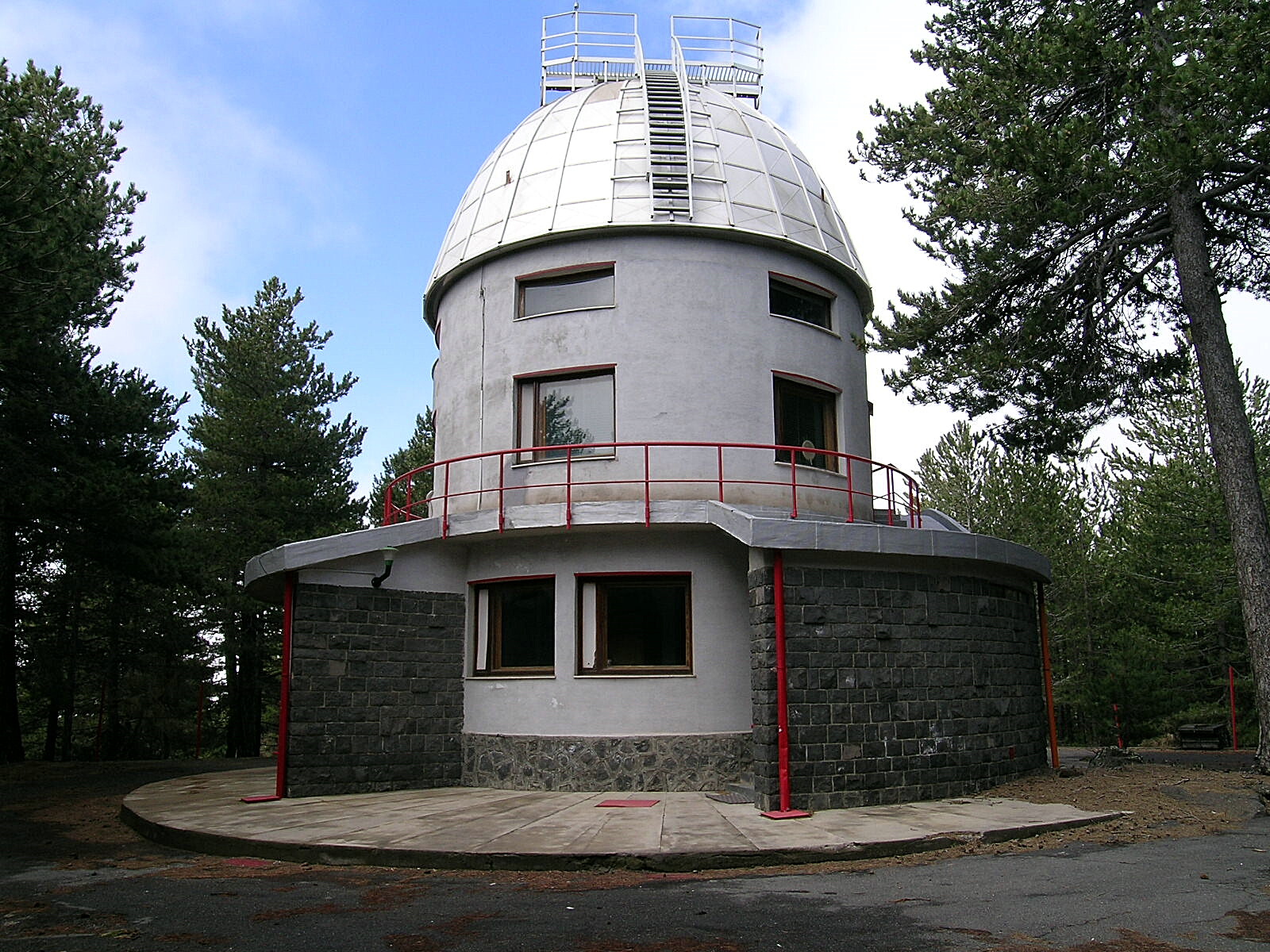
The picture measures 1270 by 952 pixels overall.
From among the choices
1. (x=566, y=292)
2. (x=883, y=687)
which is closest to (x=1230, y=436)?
(x=883, y=687)

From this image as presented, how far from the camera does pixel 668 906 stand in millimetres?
6570

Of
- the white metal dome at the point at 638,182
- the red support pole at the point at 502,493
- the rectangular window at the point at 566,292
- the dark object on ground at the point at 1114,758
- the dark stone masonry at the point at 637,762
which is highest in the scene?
the white metal dome at the point at 638,182

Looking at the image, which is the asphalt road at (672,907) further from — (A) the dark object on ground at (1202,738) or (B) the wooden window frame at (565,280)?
(A) the dark object on ground at (1202,738)

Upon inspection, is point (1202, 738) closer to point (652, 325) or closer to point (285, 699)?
point (652, 325)

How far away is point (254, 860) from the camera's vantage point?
864 centimetres

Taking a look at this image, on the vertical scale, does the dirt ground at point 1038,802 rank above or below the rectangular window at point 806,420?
below

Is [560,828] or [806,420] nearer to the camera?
[560,828]

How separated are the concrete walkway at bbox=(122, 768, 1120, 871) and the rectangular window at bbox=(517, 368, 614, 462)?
4517 mm

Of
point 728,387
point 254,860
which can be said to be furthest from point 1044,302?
point 254,860

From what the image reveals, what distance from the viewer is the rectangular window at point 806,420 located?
1353cm

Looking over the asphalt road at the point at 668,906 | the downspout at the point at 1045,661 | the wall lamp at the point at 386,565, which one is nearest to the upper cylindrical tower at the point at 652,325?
the wall lamp at the point at 386,565

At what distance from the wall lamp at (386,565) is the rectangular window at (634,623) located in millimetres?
2314

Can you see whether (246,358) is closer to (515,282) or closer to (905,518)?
(515,282)

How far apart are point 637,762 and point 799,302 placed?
22.5ft
